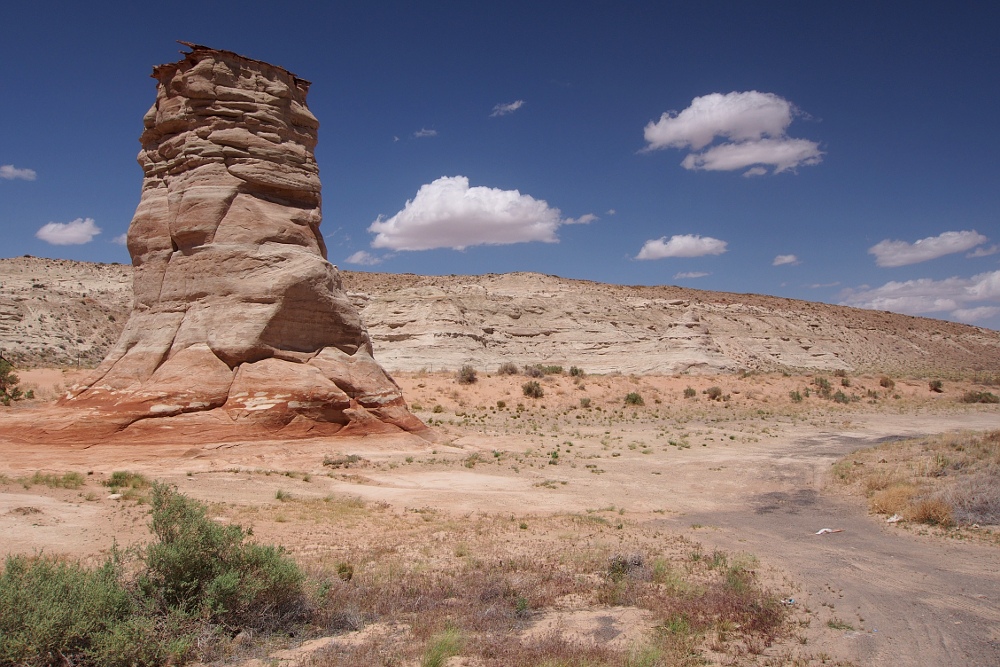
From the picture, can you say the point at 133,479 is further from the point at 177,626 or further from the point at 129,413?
the point at 177,626

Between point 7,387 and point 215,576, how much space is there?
20.6 m

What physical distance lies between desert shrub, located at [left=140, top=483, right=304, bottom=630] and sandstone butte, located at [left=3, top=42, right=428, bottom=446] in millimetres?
8478

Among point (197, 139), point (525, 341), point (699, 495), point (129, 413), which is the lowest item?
point (699, 495)

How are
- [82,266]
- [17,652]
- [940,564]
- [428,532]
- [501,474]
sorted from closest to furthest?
[17,652], [940,564], [428,532], [501,474], [82,266]

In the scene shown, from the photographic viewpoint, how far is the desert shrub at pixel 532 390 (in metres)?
29.7

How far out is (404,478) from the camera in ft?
43.2

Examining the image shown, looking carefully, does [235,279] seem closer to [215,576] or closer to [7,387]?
[215,576]

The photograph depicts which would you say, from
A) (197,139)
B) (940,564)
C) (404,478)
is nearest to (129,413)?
(404,478)

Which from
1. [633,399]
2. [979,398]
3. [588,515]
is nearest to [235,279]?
[588,515]

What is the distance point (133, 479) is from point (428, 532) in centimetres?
516

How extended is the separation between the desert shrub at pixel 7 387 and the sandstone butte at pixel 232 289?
692 cm

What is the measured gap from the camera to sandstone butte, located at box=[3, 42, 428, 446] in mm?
14289

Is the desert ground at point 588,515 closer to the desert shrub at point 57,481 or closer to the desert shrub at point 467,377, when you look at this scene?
the desert shrub at point 57,481

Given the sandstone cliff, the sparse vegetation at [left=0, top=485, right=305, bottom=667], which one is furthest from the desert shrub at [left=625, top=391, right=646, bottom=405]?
the sparse vegetation at [left=0, top=485, right=305, bottom=667]
